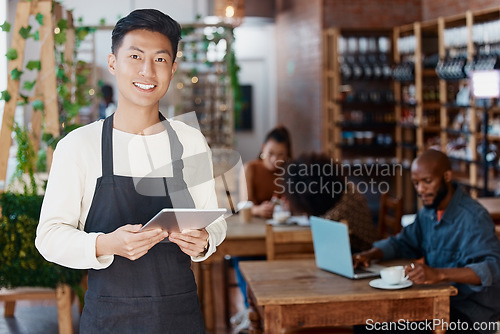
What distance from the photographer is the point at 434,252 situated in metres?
3.27

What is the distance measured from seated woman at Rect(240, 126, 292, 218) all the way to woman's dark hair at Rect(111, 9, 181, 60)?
3249 mm

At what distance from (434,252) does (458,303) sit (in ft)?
0.96

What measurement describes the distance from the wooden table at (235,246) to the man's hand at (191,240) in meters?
2.27

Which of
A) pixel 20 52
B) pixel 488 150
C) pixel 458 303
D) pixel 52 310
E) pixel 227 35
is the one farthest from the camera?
pixel 227 35

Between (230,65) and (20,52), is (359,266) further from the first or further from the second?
(230,65)

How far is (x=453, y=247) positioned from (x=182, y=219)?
178 centimetres

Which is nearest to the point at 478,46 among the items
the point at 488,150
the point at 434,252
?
the point at 488,150

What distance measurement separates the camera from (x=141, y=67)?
189 centimetres

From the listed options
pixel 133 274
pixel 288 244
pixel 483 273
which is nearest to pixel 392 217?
pixel 288 244

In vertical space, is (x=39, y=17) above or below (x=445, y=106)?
above

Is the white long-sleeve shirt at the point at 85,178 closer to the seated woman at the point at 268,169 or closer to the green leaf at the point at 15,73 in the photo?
the green leaf at the point at 15,73

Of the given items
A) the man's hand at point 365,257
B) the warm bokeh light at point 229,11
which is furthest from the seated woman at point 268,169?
the warm bokeh light at point 229,11

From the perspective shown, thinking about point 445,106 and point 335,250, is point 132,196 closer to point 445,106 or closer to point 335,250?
point 335,250

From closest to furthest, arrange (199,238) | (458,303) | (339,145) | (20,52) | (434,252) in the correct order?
1. (199,238)
2. (458,303)
3. (434,252)
4. (20,52)
5. (339,145)
